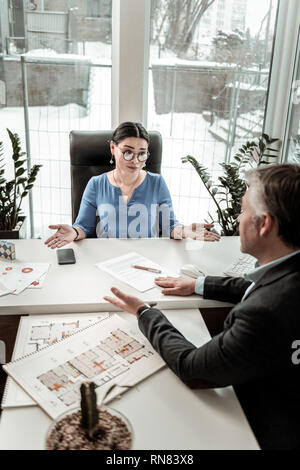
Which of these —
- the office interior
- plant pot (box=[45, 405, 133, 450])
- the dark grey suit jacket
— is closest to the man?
the dark grey suit jacket

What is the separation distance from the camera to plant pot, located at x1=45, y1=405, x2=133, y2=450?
900mm

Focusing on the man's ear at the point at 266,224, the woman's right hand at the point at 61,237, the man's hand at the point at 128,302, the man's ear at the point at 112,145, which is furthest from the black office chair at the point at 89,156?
the man's ear at the point at 266,224

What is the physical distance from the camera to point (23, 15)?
2.79 m

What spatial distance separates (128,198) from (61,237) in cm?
51

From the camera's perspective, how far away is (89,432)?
90cm

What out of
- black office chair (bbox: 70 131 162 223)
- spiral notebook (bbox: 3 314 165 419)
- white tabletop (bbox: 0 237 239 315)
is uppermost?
black office chair (bbox: 70 131 162 223)

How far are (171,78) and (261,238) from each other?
2.21 metres

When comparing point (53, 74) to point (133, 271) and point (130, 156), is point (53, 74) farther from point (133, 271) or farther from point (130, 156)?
point (133, 271)

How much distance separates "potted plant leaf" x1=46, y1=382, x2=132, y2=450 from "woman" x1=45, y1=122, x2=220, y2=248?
4.29ft

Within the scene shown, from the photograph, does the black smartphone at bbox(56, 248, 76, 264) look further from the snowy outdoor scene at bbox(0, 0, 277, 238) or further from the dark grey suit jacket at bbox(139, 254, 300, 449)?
the snowy outdoor scene at bbox(0, 0, 277, 238)

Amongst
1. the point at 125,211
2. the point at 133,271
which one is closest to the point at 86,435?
the point at 133,271
